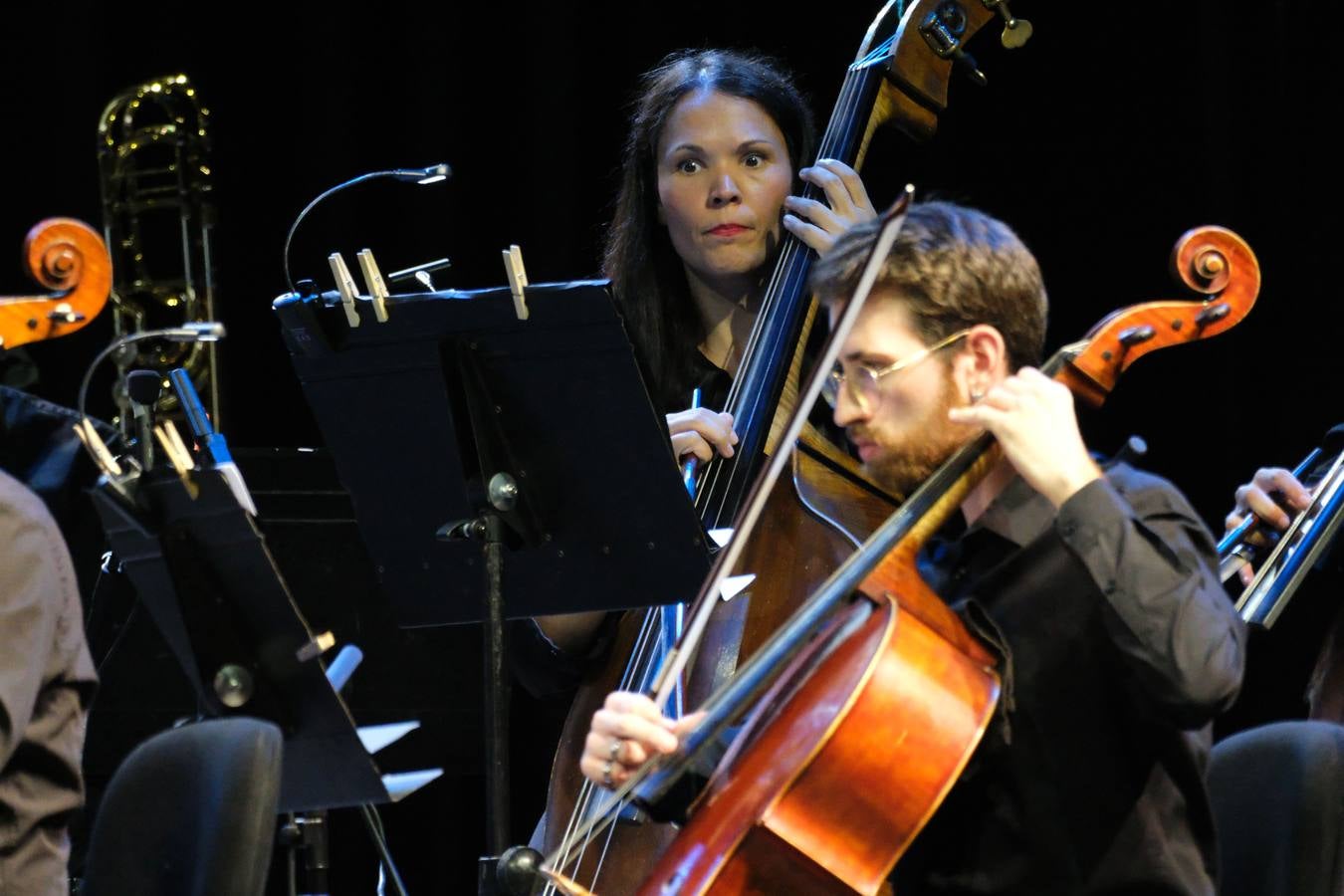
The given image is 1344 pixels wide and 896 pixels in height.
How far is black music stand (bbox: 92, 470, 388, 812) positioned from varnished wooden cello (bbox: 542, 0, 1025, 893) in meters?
0.32

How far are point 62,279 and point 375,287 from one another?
396mm

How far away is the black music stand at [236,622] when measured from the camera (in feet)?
7.87

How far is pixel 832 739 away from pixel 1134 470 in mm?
442

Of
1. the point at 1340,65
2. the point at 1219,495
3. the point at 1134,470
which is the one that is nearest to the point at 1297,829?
the point at 1134,470

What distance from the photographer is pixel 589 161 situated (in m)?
4.24

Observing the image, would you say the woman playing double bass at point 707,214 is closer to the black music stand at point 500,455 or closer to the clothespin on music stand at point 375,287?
the black music stand at point 500,455

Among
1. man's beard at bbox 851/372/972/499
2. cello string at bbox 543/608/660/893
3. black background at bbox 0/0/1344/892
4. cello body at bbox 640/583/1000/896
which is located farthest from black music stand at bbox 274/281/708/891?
black background at bbox 0/0/1344/892

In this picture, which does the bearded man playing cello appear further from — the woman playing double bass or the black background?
the black background

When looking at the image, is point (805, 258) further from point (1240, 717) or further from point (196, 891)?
point (1240, 717)

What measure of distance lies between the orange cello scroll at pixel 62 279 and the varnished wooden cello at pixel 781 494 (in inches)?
33.5

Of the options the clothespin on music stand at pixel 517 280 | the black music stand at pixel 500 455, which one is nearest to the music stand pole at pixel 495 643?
the black music stand at pixel 500 455

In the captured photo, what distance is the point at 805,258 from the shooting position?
2.58 metres

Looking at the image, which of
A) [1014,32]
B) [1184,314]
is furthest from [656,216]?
[1184,314]

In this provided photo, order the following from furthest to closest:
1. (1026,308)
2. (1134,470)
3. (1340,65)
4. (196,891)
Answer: (1340,65)
(196,891)
(1026,308)
(1134,470)
